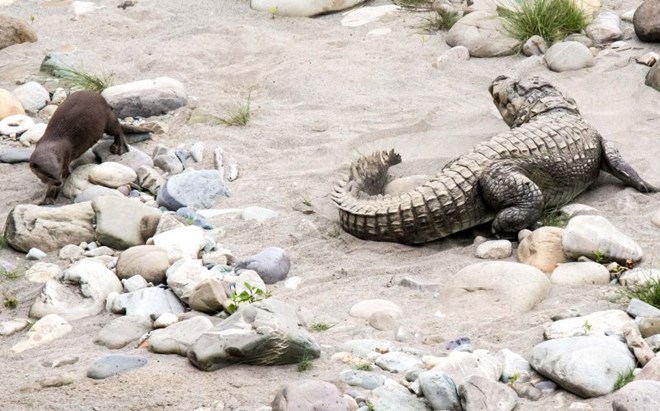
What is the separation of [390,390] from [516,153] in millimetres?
2862

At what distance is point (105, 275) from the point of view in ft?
18.9

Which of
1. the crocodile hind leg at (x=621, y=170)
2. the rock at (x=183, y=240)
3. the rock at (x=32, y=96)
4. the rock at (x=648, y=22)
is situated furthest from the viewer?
the rock at (x=648, y=22)

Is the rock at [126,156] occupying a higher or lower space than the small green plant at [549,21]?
lower

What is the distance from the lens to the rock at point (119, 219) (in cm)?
642

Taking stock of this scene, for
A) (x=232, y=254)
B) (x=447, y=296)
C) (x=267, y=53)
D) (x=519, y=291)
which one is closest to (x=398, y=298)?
(x=447, y=296)

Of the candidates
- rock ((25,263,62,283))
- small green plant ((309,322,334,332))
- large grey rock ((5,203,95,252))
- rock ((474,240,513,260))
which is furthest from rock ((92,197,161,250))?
rock ((474,240,513,260))

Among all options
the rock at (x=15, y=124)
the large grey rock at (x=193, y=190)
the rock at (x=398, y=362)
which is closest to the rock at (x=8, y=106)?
the rock at (x=15, y=124)

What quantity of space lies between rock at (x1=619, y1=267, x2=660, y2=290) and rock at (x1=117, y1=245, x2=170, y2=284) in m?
2.54

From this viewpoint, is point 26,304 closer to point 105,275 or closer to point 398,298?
point 105,275

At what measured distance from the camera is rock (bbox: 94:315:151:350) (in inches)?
201

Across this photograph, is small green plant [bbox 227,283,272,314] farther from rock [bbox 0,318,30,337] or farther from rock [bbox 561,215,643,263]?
rock [bbox 561,215,643,263]

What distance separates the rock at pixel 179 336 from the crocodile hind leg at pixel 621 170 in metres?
3.27

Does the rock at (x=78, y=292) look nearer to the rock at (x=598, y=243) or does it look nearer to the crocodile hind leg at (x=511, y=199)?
the crocodile hind leg at (x=511, y=199)

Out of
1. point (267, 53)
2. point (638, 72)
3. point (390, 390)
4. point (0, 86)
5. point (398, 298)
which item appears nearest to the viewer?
point (390, 390)
